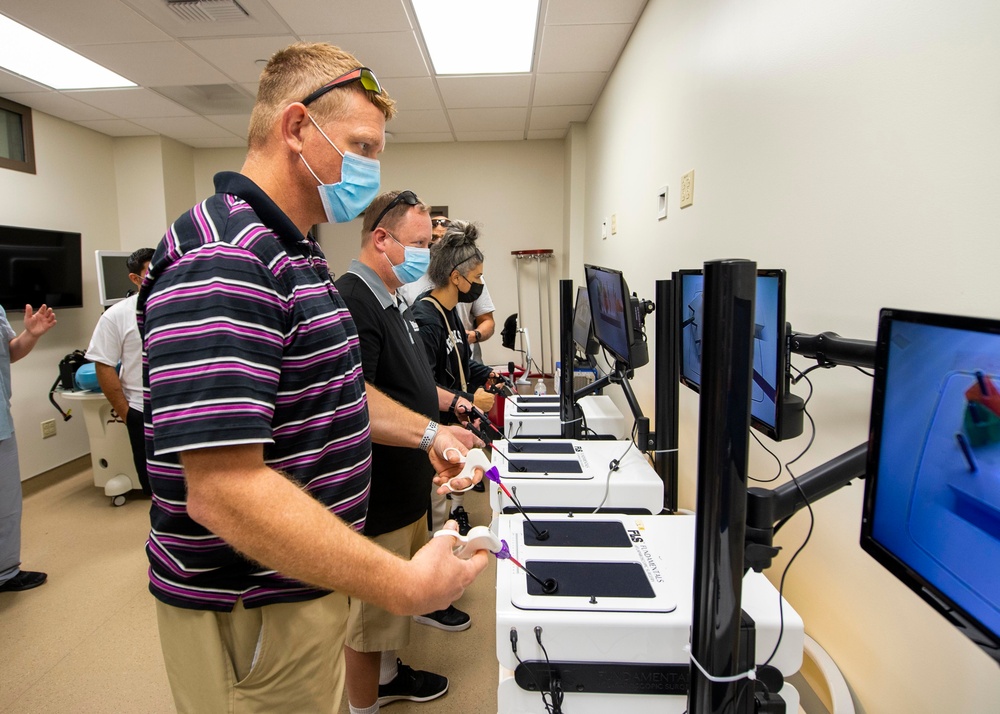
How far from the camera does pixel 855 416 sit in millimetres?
977

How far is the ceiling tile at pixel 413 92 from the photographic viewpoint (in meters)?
3.61

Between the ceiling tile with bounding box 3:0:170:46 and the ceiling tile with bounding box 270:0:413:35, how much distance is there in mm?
756

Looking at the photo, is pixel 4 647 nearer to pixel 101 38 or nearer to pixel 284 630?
pixel 284 630

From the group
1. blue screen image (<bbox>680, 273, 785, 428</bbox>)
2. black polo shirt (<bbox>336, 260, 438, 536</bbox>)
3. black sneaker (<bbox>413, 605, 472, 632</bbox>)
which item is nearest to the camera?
blue screen image (<bbox>680, 273, 785, 428</bbox>)

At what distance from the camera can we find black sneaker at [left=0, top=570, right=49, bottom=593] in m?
Result: 2.50

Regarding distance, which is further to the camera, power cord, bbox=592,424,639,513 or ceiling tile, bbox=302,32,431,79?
ceiling tile, bbox=302,32,431,79

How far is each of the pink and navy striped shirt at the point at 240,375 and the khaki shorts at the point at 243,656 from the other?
33mm

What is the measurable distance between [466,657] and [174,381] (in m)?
1.83

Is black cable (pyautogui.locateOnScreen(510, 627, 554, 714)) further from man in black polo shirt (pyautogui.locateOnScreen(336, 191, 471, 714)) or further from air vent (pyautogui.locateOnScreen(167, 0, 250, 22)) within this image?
air vent (pyautogui.locateOnScreen(167, 0, 250, 22))

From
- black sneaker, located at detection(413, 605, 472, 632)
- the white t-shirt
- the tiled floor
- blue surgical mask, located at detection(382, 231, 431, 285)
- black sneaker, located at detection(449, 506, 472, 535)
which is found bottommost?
the tiled floor

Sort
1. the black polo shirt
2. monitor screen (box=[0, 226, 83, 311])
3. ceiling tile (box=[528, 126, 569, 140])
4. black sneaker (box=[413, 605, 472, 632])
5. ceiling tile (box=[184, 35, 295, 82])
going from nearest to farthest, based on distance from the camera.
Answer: the black polo shirt < black sneaker (box=[413, 605, 472, 632]) < ceiling tile (box=[184, 35, 295, 82]) < monitor screen (box=[0, 226, 83, 311]) < ceiling tile (box=[528, 126, 569, 140])

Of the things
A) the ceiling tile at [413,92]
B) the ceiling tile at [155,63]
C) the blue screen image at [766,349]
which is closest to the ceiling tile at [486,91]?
the ceiling tile at [413,92]

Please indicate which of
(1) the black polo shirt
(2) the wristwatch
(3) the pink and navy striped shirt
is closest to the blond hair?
(3) the pink and navy striped shirt

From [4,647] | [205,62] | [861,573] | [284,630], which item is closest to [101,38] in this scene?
[205,62]
